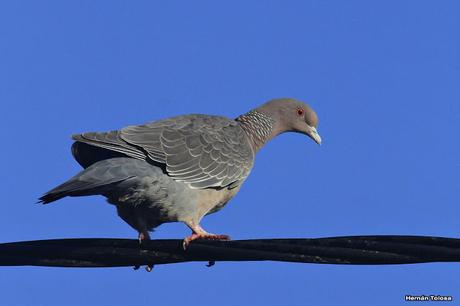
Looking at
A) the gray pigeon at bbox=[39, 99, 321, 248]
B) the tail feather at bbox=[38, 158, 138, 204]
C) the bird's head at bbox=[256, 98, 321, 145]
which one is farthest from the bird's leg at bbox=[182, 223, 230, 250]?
the bird's head at bbox=[256, 98, 321, 145]

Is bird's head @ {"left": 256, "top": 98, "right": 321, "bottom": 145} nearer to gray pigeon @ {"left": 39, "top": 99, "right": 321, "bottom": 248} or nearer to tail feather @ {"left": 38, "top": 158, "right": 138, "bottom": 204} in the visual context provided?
gray pigeon @ {"left": 39, "top": 99, "right": 321, "bottom": 248}

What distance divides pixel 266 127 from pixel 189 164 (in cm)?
178

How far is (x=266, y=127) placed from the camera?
862cm

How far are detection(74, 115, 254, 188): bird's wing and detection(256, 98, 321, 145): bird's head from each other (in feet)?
2.64

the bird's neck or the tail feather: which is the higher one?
the bird's neck

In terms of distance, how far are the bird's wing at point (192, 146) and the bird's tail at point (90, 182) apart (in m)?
0.26

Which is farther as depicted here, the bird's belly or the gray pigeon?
the bird's belly

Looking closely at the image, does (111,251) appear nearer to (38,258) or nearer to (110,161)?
(38,258)

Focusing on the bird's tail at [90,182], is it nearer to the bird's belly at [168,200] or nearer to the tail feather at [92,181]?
the tail feather at [92,181]

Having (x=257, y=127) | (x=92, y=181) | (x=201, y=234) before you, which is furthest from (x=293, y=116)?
(x=92, y=181)

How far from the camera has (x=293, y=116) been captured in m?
8.94

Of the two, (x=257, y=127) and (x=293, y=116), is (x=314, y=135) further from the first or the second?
(x=257, y=127)

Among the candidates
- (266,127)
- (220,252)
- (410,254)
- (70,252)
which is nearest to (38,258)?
(70,252)

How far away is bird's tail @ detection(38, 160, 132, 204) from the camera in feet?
18.3
